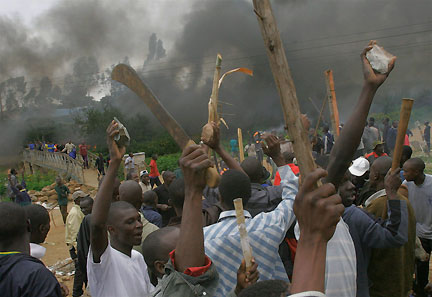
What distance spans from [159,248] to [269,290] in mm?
1017

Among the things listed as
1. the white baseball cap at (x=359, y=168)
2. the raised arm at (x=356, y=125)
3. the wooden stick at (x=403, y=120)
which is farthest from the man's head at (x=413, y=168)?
the raised arm at (x=356, y=125)

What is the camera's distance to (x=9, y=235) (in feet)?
7.27

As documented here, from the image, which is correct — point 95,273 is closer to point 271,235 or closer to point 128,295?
point 128,295

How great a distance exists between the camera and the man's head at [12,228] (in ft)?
7.23

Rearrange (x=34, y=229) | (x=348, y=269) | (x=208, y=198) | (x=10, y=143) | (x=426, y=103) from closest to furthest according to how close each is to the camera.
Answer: (x=348, y=269)
(x=34, y=229)
(x=208, y=198)
(x=426, y=103)
(x=10, y=143)

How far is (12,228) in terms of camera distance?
2.22 m

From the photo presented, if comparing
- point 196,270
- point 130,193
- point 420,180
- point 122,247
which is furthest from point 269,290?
point 420,180

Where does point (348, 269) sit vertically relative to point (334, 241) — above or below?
below

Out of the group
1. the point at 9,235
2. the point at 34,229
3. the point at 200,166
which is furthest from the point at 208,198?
the point at 200,166

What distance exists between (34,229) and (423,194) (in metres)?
3.69

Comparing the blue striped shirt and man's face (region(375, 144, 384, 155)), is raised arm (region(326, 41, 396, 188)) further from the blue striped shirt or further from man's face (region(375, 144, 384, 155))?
man's face (region(375, 144, 384, 155))

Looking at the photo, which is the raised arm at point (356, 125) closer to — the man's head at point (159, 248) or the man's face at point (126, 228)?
the man's head at point (159, 248)

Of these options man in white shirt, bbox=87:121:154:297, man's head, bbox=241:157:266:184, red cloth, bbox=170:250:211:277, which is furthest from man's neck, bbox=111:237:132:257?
man's head, bbox=241:157:266:184

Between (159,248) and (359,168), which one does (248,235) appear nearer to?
(159,248)
